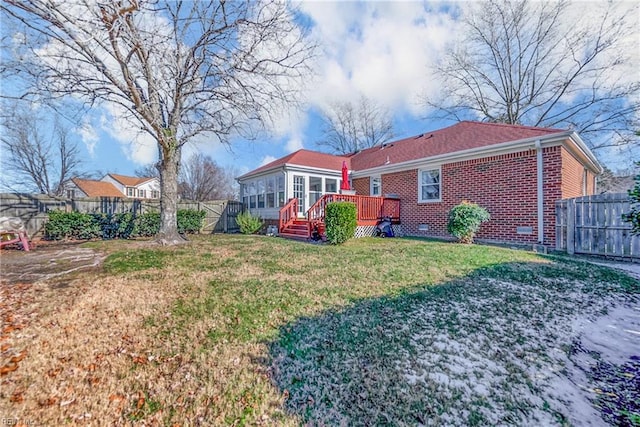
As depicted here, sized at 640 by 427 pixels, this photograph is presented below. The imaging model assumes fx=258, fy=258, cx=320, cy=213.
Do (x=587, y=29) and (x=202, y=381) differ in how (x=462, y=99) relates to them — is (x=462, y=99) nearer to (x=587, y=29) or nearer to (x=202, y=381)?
(x=587, y=29)

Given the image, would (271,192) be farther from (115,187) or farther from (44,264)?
(115,187)

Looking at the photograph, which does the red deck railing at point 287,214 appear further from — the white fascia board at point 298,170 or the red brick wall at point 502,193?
the red brick wall at point 502,193

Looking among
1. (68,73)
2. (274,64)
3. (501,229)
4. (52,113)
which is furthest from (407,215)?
(52,113)

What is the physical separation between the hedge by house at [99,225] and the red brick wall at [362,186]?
879 cm

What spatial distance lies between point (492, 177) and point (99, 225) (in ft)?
48.4

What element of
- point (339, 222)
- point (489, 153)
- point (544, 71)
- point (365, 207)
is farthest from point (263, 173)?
point (544, 71)

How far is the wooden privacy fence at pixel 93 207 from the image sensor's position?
9781 millimetres

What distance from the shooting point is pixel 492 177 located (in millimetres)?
8906

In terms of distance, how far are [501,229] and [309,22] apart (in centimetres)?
912

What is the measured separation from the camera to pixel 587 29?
14.5 m

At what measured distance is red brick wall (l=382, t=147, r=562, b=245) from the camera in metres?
7.73

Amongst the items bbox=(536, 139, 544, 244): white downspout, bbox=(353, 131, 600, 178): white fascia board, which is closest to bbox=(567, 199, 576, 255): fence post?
bbox=(536, 139, 544, 244): white downspout

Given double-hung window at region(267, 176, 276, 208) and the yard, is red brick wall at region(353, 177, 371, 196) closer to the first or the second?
double-hung window at region(267, 176, 276, 208)

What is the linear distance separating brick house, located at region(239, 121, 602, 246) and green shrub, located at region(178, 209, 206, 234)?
4.80 m
